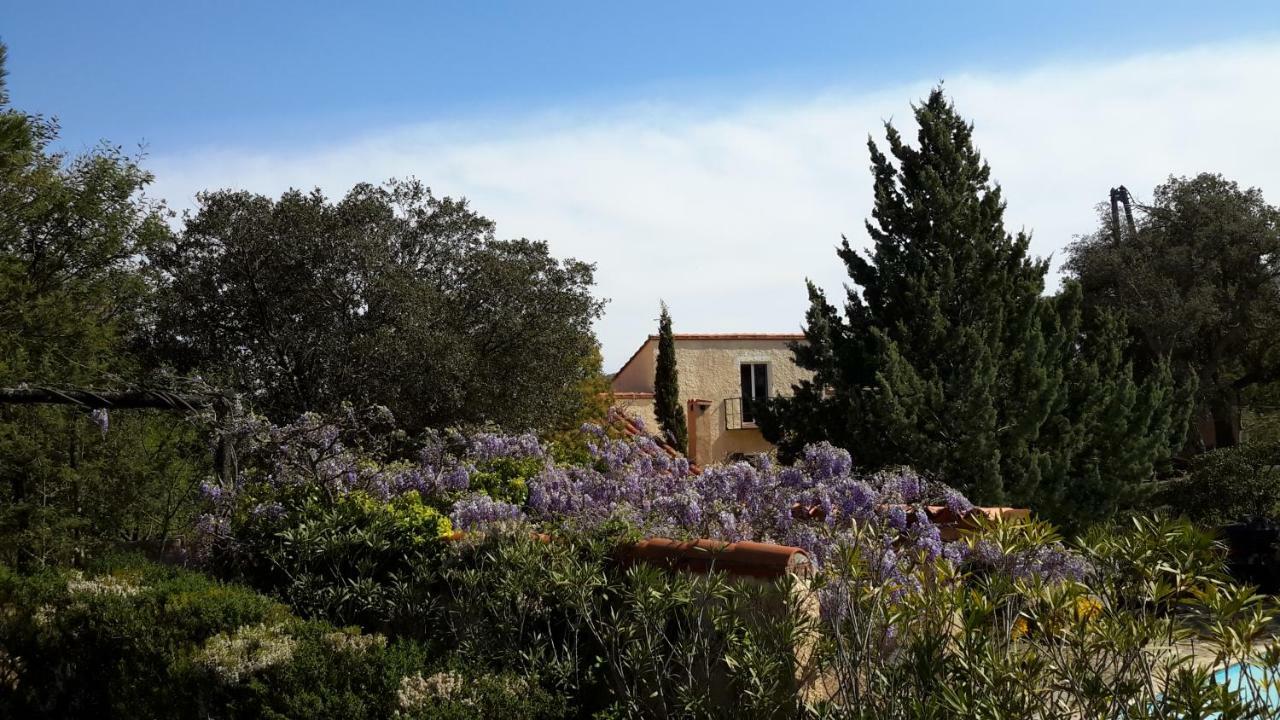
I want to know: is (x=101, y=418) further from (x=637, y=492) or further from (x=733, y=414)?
(x=733, y=414)

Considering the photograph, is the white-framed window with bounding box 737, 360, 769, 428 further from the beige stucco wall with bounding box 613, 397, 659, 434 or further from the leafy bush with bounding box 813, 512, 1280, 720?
the leafy bush with bounding box 813, 512, 1280, 720

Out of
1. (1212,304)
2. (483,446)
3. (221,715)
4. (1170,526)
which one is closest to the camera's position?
(1170,526)

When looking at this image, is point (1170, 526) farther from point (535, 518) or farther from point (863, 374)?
point (863, 374)

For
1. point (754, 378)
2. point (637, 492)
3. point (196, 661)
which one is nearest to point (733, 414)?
point (754, 378)

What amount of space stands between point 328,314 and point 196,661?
48.9 ft

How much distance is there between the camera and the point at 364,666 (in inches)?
198

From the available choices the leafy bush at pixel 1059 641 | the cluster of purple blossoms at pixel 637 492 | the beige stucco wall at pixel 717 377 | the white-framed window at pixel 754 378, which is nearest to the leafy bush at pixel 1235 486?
the cluster of purple blossoms at pixel 637 492

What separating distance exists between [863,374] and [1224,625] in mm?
13216

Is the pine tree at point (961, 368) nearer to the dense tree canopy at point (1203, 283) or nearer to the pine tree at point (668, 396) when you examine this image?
the pine tree at point (668, 396)

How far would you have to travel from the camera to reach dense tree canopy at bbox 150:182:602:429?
63.9 ft

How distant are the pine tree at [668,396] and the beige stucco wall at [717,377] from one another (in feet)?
3.60

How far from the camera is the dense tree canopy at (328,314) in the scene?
19.5 m

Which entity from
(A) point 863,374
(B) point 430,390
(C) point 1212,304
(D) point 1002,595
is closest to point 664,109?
(D) point 1002,595

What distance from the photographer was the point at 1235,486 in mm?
15484
